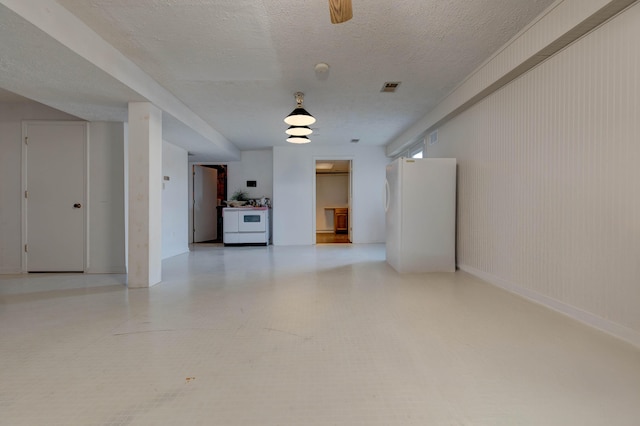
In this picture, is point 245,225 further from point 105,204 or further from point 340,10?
point 340,10

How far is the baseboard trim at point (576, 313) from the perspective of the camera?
6.18 feet

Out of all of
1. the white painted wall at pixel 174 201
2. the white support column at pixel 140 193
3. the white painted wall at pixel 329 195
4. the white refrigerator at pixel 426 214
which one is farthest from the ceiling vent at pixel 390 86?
the white painted wall at pixel 329 195

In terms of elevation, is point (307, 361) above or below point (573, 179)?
below

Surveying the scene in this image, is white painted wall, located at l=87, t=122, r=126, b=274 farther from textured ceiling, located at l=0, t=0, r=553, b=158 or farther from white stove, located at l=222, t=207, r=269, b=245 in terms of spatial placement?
white stove, located at l=222, t=207, r=269, b=245

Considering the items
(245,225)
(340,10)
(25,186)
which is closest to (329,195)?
(245,225)

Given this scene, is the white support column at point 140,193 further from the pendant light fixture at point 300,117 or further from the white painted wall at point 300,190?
the white painted wall at point 300,190

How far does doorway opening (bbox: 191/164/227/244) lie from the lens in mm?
7879

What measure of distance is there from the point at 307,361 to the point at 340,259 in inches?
136

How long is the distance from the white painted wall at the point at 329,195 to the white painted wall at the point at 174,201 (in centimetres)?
552

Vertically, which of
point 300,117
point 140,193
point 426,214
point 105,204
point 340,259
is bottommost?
point 340,259

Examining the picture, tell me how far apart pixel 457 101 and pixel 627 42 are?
1919 mm

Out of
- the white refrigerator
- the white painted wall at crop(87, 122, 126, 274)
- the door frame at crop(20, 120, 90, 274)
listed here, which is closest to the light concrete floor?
the white refrigerator

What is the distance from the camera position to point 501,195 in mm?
3211

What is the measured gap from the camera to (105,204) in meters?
4.22
